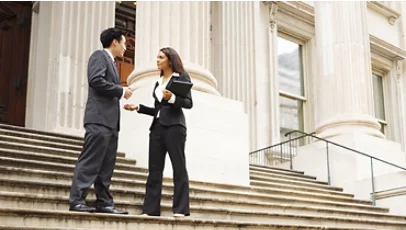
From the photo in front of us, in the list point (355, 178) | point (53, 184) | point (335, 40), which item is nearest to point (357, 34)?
point (335, 40)

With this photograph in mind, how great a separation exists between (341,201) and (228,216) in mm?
3803

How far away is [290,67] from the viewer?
17750 mm

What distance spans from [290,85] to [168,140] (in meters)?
12.4

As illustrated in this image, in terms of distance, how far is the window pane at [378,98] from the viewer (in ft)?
66.6

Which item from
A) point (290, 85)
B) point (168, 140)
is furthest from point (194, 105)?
point (290, 85)

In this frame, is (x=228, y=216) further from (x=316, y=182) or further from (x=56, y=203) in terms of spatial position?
(x=316, y=182)

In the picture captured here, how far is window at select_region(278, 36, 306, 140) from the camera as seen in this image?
679 inches

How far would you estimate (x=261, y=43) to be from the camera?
1652cm

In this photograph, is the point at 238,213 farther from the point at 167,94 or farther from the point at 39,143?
the point at 39,143

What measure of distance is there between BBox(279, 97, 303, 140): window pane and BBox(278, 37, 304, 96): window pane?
0.32 metres

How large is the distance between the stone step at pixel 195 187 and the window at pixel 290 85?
6.69 m

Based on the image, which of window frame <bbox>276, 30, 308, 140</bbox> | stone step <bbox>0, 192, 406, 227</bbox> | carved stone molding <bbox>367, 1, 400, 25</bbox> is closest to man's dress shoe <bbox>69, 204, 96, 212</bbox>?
stone step <bbox>0, 192, 406, 227</bbox>

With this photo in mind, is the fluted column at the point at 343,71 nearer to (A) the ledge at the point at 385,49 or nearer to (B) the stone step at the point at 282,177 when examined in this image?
(B) the stone step at the point at 282,177

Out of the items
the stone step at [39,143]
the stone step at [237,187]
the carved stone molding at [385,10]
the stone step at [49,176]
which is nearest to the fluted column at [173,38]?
the stone step at [39,143]
